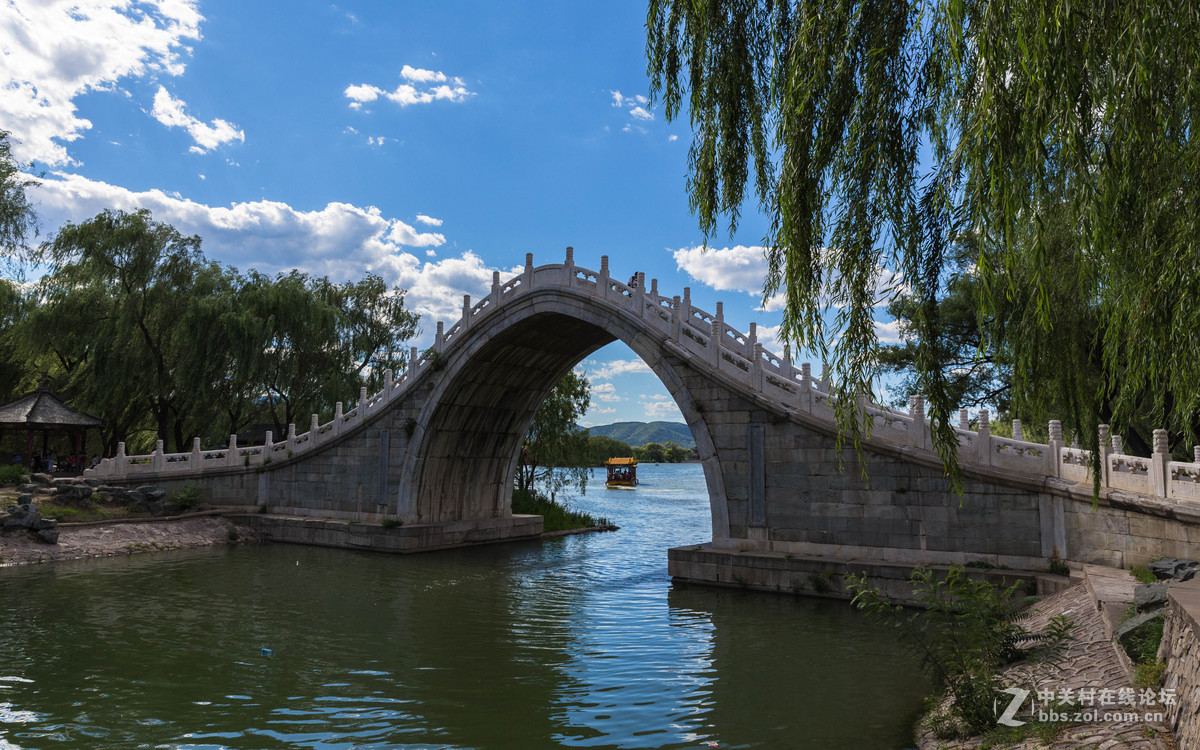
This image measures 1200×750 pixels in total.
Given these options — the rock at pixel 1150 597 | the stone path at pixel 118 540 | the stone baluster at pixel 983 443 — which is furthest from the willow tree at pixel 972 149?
the stone path at pixel 118 540

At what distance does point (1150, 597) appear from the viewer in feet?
23.5

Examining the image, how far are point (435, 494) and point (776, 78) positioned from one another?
19738 mm

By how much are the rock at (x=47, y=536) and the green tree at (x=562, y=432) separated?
48.5 ft

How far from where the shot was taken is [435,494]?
77.2 ft

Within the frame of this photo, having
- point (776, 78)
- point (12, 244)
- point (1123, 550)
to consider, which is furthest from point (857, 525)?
point (12, 244)

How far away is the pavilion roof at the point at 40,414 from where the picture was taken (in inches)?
968

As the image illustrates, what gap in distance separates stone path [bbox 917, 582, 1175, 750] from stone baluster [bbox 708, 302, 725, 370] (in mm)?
8527

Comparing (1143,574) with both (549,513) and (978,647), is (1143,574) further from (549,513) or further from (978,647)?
(549,513)

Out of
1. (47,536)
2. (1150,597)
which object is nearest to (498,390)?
(47,536)

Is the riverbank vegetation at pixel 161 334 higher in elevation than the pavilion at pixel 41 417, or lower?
higher

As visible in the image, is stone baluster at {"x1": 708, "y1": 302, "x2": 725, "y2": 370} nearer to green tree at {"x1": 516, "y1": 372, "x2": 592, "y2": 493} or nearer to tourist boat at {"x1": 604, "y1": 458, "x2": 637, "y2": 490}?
green tree at {"x1": 516, "y1": 372, "x2": 592, "y2": 493}

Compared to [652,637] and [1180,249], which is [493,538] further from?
[1180,249]

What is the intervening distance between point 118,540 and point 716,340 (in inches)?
679

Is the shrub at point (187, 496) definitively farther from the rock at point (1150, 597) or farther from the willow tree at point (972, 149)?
the rock at point (1150, 597)
